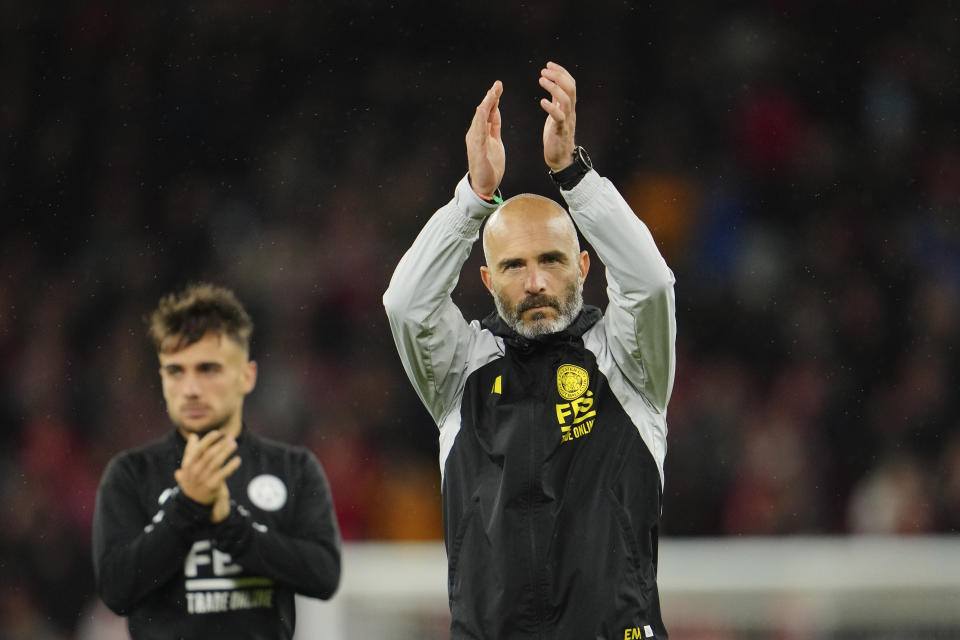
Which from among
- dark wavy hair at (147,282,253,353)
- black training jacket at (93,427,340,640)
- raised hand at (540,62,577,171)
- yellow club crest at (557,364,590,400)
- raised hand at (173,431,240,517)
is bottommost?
black training jacket at (93,427,340,640)

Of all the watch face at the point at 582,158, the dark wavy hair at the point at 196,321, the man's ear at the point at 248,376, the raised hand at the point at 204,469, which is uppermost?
the watch face at the point at 582,158

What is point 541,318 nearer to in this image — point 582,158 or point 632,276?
point 632,276

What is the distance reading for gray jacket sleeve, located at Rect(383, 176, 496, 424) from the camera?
3.59 metres

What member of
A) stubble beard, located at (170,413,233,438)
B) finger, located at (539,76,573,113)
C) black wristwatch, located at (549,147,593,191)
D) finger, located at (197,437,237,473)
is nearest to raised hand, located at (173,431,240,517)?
finger, located at (197,437,237,473)

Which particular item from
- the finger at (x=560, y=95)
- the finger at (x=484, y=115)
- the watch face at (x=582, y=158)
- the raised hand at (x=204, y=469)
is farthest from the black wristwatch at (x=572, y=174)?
the raised hand at (x=204, y=469)

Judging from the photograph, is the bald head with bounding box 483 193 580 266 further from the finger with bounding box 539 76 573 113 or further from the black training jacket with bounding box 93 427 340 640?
the black training jacket with bounding box 93 427 340 640

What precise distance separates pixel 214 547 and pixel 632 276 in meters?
1.46

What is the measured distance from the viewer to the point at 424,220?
32.6 ft

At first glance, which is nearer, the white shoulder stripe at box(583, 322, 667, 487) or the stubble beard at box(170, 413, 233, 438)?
the white shoulder stripe at box(583, 322, 667, 487)

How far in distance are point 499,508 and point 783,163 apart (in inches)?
268

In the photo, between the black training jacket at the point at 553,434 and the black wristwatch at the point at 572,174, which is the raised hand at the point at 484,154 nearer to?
the black training jacket at the point at 553,434

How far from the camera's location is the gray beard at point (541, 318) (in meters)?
3.58

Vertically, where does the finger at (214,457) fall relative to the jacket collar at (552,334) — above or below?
below

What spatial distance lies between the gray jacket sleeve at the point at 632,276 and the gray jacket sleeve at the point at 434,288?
11.0 inches
